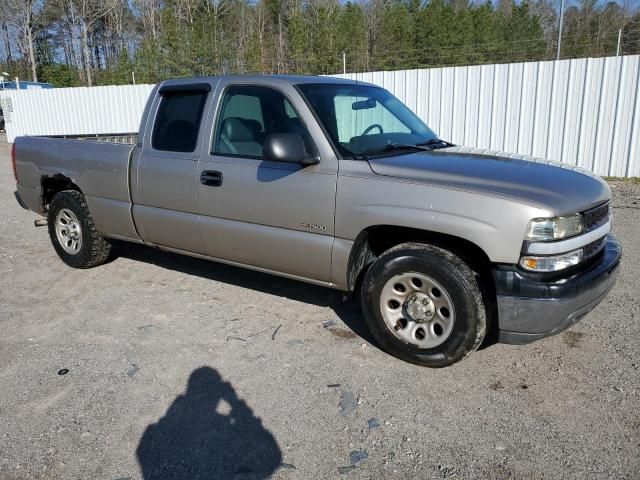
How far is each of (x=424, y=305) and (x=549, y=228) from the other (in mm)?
915

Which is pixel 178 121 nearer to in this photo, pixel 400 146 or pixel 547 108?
pixel 400 146

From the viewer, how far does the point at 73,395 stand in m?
3.46

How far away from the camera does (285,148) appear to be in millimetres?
3768

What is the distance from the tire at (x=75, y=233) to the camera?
5652mm

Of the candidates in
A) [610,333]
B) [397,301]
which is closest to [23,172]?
[397,301]

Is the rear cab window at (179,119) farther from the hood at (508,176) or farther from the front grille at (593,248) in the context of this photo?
the front grille at (593,248)

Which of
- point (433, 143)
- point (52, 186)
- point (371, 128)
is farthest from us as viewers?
point (52, 186)

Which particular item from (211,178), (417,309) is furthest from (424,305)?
(211,178)

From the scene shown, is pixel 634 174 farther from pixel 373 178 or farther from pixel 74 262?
pixel 74 262

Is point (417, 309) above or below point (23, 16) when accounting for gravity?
below

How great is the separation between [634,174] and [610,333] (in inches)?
307

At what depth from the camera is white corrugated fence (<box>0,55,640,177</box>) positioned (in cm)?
1047

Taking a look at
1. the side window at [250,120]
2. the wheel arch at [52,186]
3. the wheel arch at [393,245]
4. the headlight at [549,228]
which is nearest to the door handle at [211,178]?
the side window at [250,120]

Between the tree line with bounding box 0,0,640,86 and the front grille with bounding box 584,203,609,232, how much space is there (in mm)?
18380
